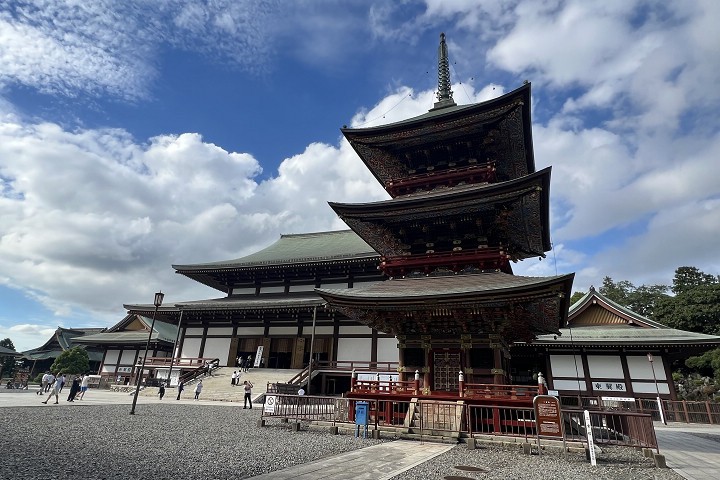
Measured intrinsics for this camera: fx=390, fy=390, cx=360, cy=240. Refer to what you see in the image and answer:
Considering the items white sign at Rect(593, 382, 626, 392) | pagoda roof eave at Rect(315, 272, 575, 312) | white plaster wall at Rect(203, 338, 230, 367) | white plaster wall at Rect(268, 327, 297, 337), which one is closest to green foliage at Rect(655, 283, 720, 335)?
white sign at Rect(593, 382, 626, 392)

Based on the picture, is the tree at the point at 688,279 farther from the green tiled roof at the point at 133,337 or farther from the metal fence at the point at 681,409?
the green tiled roof at the point at 133,337

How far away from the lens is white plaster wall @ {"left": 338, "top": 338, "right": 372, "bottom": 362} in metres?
28.4

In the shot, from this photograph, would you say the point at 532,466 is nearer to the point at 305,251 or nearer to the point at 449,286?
the point at 449,286

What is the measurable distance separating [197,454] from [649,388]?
27.9 m

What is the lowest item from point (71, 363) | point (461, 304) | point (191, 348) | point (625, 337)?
point (71, 363)

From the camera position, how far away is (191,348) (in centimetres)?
3378

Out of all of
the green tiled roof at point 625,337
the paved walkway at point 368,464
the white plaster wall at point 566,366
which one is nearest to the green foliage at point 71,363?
the paved walkway at point 368,464

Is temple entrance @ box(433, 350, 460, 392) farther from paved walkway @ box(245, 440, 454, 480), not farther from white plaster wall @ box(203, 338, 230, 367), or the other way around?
white plaster wall @ box(203, 338, 230, 367)

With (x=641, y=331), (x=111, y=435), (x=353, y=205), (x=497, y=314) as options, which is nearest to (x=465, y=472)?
(x=497, y=314)

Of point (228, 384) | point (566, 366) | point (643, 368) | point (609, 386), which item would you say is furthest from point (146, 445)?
point (643, 368)

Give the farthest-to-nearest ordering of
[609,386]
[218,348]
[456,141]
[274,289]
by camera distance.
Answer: [274,289]
[218,348]
[609,386]
[456,141]

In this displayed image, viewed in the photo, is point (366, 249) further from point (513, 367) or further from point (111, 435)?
point (111, 435)

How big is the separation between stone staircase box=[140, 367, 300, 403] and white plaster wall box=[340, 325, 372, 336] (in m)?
4.48

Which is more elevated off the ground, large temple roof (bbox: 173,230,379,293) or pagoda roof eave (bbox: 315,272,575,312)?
large temple roof (bbox: 173,230,379,293)
